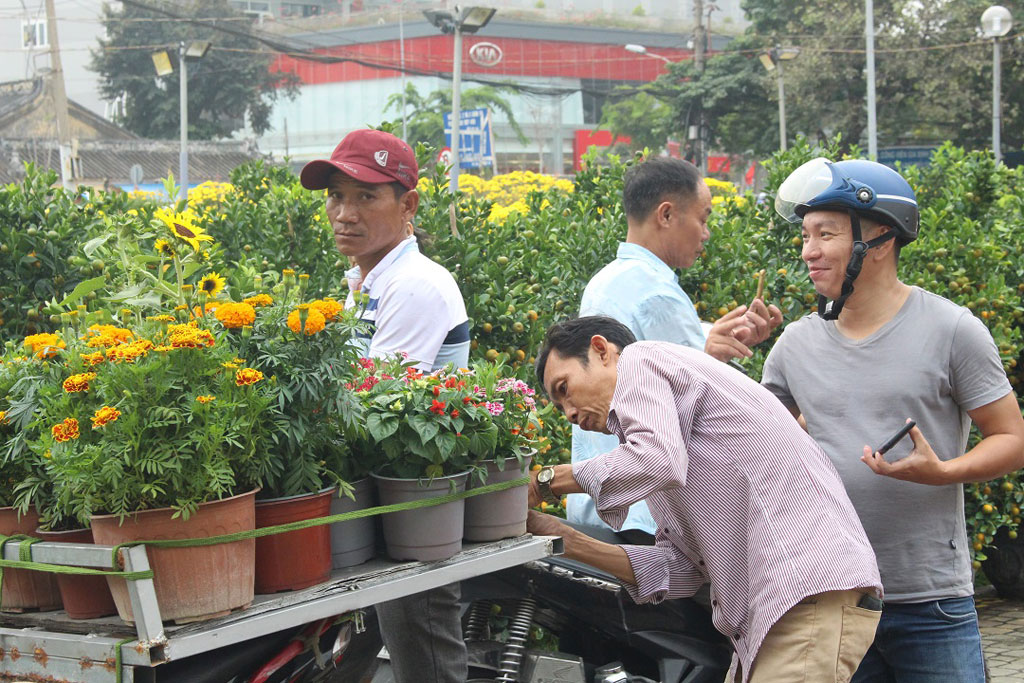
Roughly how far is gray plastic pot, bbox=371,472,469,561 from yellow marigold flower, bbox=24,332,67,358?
67cm

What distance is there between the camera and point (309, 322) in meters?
2.14

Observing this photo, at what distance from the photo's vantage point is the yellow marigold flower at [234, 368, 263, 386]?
1.99 meters

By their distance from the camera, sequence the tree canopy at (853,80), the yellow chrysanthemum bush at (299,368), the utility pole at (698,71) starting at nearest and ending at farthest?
1. the yellow chrysanthemum bush at (299,368)
2. the tree canopy at (853,80)
3. the utility pole at (698,71)

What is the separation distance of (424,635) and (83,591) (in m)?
1.06

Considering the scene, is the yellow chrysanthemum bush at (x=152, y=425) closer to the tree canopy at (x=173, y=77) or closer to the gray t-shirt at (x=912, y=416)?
the gray t-shirt at (x=912, y=416)

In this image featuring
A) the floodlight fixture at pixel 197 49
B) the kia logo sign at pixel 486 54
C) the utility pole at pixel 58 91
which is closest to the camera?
the floodlight fixture at pixel 197 49

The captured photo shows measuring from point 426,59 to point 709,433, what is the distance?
76310 mm

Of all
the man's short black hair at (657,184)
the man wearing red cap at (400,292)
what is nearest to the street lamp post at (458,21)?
the man's short black hair at (657,184)

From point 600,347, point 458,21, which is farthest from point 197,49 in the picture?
point 600,347

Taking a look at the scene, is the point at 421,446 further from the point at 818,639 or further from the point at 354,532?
the point at 818,639

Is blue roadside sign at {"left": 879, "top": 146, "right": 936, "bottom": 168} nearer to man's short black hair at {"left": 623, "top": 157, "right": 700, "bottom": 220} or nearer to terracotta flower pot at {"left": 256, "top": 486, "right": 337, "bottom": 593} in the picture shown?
man's short black hair at {"left": 623, "top": 157, "right": 700, "bottom": 220}

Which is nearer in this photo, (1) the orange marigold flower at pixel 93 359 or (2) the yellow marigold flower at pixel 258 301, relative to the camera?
(1) the orange marigold flower at pixel 93 359

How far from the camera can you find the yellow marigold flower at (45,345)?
7.25ft

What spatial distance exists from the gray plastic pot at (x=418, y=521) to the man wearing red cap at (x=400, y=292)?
0.60 meters
